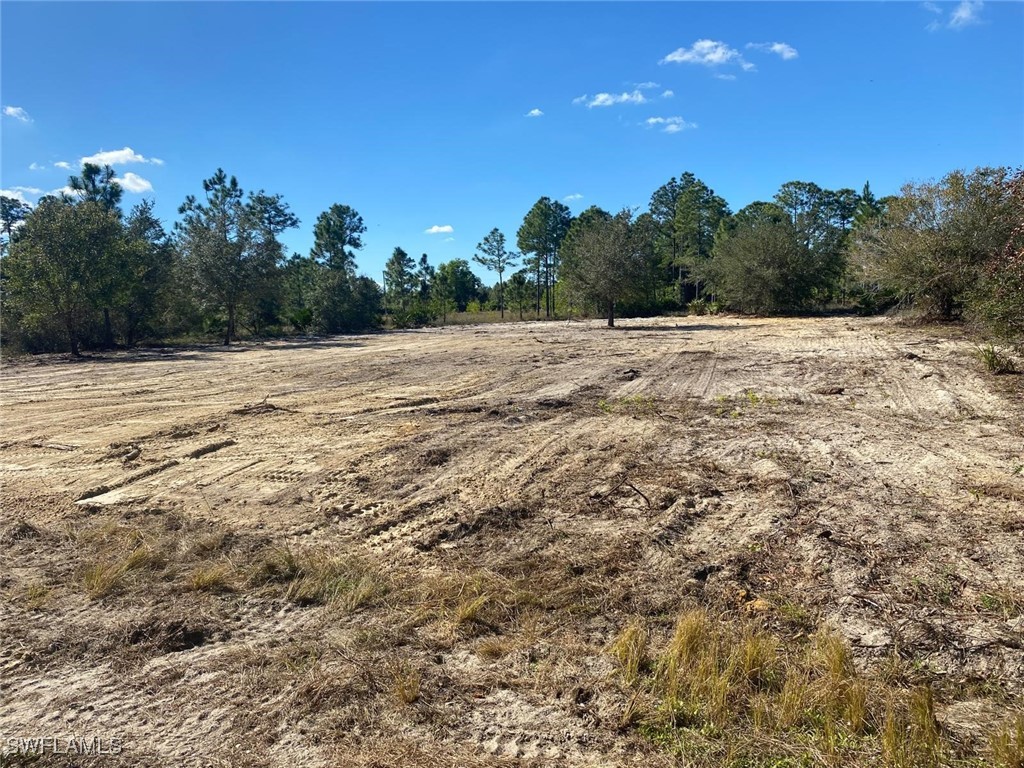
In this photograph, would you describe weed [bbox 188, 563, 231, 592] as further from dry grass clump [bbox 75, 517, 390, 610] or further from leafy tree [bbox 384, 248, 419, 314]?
leafy tree [bbox 384, 248, 419, 314]

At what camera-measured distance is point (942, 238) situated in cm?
2086

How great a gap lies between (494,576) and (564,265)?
97.6 feet

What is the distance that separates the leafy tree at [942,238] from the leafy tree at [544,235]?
1239 inches

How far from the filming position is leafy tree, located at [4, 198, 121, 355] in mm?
20156

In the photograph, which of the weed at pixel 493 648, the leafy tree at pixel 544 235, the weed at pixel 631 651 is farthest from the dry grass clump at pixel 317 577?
the leafy tree at pixel 544 235

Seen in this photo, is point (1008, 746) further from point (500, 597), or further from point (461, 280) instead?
point (461, 280)

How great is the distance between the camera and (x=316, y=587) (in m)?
3.75

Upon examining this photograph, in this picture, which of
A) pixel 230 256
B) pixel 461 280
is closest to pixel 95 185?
pixel 230 256

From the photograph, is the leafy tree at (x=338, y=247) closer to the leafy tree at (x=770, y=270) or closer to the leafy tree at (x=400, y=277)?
the leafy tree at (x=400, y=277)

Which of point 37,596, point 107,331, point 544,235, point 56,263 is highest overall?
point 544,235

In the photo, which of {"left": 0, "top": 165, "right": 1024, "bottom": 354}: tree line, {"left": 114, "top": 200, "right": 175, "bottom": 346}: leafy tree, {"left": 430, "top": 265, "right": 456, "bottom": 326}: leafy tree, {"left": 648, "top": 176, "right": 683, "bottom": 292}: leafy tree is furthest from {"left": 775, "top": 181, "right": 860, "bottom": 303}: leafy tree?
{"left": 114, "top": 200, "right": 175, "bottom": 346}: leafy tree

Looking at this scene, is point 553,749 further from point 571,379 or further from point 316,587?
point 571,379

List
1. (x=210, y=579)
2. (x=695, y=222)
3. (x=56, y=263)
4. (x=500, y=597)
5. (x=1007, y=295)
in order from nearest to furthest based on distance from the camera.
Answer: (x=500, y=597) → (x=210, y=579) → (x=1007, y=295) → (x=56, y=263) → (x=695, y=222)

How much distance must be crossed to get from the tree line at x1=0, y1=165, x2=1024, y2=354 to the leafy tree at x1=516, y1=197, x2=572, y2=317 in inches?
5.3
